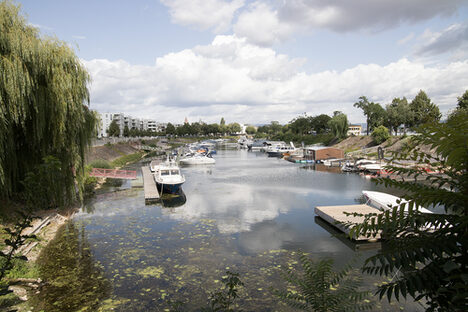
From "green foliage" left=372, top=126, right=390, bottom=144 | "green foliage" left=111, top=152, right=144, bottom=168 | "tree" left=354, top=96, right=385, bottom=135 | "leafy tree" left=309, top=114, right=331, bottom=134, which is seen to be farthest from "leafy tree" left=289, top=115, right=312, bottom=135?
"green foliage" left=111, top=152, right=144, bottom=168

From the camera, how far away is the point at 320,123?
11944 centimetres

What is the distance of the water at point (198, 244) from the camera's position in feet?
38.2

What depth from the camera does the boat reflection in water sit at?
26.7 m

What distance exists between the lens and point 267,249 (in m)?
16.2

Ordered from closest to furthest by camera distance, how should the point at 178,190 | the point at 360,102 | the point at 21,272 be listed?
1. the point at 21,272
2. the point at 178,190
3. the point at 360,102

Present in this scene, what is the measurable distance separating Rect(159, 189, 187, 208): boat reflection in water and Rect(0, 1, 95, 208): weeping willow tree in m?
10.3

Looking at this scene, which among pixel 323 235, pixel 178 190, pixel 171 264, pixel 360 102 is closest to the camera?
pixel 171 264

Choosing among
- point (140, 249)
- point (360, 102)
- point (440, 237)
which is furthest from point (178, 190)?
point (360, 102)

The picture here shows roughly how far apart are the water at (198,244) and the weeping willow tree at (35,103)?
4819mm

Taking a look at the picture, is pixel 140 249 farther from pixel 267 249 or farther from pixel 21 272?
pixel 267 249

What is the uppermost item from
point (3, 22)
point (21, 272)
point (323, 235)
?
point (3, 22)

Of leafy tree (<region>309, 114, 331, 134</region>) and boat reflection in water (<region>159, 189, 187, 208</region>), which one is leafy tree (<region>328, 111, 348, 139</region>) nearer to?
leafy tree (<region>309, 114, 331, 134</region>)

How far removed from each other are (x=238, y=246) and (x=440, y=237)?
46.5ft

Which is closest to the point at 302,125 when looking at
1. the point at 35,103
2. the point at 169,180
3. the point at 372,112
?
the point at 372,112
